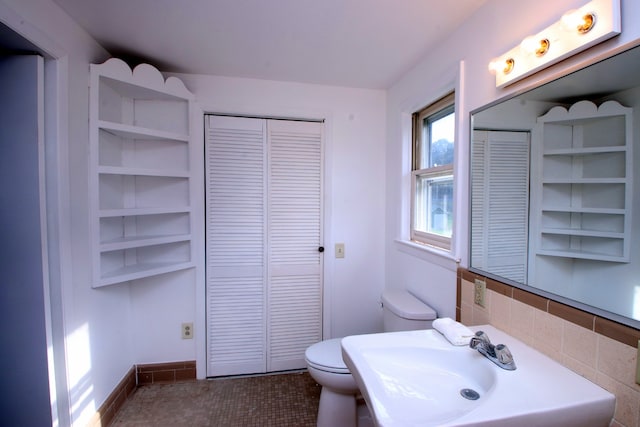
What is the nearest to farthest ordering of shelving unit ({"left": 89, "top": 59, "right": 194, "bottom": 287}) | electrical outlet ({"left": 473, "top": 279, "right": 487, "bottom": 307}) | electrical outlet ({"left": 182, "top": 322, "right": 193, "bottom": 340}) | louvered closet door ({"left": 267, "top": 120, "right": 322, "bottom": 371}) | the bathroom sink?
the bathroom sink → electrical outlet ({"left": 473, "top": 279, "right": 487, "bottom": 307}) → shelving unit ({"left": 89, "top": 59, "right": 194, "bottom": 287}) → electrical outlet ({"left": 182, "top": 322, "right": 193, "bottom": 340}) → louvered closet door ({"left": 267, "top": 120, "right": 322, "bottom": 371})

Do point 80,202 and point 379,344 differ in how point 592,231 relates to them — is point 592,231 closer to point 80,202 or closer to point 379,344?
point 379,344

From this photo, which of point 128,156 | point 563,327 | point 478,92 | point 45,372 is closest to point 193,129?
point 128,156

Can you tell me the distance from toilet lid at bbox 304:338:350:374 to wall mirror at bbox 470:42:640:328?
0.84 m

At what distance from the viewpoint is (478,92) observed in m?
1.27

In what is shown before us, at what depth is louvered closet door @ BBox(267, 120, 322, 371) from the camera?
2.12 m

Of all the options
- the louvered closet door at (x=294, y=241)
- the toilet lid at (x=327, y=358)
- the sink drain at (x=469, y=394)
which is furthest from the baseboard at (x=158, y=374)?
the sink drain at (x=469, y=394)

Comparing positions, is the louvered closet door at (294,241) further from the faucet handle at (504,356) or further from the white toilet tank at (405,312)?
the faucet handle at (504,356)

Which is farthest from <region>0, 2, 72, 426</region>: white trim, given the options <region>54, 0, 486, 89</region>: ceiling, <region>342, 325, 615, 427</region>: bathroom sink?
<region>342, 325, 615, 427</region>: bathroom sink

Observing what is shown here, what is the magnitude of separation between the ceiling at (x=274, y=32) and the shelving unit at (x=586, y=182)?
0.73m

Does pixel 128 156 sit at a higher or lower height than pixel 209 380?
higher

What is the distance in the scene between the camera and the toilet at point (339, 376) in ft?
4.77

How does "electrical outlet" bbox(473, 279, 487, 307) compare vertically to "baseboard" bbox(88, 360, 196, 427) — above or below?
above

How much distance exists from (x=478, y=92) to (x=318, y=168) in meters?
1.17

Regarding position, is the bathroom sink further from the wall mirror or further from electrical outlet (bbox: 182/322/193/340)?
electrical outlet (bbox: 182/322/193/340)
